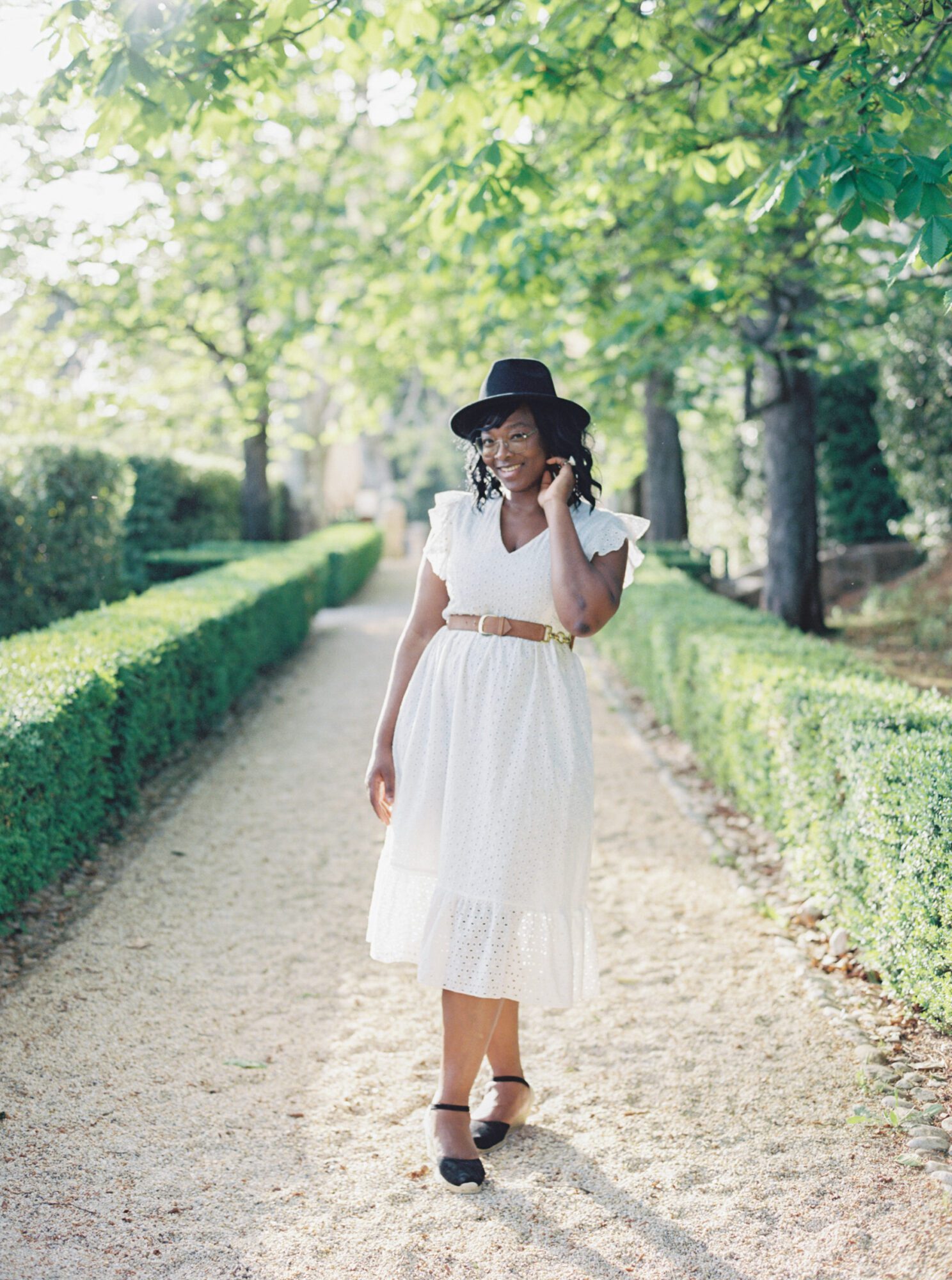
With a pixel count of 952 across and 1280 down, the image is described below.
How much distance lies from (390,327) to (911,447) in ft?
21.2

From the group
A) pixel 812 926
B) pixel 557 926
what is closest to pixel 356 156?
pixel 812 926

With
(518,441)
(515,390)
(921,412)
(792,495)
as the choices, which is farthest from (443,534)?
(921,412)

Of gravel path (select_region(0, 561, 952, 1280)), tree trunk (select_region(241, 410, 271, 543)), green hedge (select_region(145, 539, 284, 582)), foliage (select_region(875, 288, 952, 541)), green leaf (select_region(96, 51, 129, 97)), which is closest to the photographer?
gravel path (select_region(0, 561, 952, 1280))

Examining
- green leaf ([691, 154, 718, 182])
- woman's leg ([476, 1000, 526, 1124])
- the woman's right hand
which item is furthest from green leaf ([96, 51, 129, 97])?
woman's leg ([476, 1000, 526, 1124])

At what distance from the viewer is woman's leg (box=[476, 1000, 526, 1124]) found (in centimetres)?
333

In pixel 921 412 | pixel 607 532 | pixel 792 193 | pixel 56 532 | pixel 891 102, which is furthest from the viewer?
A: pixel 921 412

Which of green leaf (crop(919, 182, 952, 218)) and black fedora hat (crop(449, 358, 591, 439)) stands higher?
green leaf (crop(919, 182, 952, 218))

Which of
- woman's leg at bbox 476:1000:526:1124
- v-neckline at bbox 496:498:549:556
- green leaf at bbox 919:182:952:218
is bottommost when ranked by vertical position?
woman's leg at bbox 476:1000:526:1124

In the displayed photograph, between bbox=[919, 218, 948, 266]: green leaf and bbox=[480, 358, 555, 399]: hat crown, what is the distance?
106cm

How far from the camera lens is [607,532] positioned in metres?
3.08

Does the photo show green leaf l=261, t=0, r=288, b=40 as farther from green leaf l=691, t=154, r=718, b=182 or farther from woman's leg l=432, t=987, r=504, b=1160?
woman's leg l=432, t=987, r=504, b=1160

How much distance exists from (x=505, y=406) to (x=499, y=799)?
110cm

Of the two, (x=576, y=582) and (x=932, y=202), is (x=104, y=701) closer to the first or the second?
(x=576, y=582)

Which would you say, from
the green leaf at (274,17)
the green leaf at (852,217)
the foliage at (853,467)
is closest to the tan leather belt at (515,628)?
the green leaf at (852,217)
